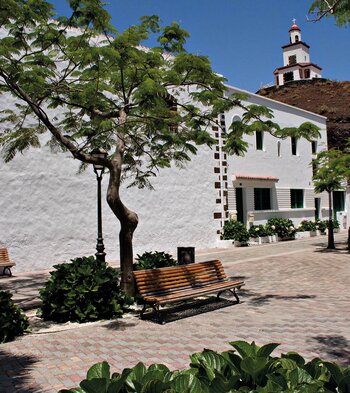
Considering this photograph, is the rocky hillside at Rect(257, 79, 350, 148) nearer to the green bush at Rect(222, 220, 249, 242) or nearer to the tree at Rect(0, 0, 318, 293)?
the green bush at Rect(222, 220, 249, 242)

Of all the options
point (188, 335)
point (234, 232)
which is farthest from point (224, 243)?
point (188, 335)

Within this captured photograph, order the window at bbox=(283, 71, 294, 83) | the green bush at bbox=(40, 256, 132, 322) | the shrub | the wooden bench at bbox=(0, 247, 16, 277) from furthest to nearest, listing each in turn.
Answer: the window at bbox=(283, 71, 294, 83) < the shrub < the wooden bench at bbox=(0, 247, 16, 277) < the green bush at bbox=(40, 256, 132, 322)

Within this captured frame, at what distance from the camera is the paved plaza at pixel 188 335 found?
4871mm

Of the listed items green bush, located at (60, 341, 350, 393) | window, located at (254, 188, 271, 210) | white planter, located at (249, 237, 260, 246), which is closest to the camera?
green bush, located at (60, 341, 350, 393)

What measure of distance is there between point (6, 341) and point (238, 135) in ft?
17.7

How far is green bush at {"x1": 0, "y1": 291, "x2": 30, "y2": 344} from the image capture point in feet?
20.1

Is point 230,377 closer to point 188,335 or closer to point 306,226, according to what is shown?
point 188,335

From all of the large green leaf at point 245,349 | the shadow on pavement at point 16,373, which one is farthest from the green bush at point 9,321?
the large green leaf at point 245,349

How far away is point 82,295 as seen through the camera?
283 inches

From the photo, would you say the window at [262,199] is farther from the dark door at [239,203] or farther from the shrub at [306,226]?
the shrub at [306,226]

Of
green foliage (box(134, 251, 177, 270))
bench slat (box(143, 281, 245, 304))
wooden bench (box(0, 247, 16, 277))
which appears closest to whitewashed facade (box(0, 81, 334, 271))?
wooden bench (box(0, 247, 16, 277))

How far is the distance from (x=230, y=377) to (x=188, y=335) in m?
3.93

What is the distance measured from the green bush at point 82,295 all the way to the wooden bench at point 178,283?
624mm

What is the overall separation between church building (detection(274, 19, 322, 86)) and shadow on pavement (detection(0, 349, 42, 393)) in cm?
7684
